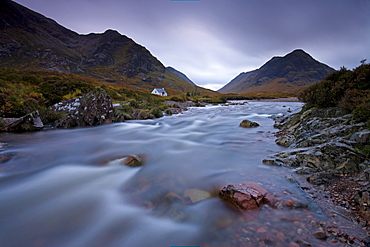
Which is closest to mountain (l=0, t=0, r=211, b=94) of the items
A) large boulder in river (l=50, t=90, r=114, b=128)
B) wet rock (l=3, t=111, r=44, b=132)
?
large boulder in river (l=50, t=90, r=114, b=128)

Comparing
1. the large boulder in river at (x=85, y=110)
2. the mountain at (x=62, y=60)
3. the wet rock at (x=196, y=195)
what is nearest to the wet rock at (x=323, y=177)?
the wet rock at (x=196, y=195)

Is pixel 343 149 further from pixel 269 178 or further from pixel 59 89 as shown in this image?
pixel 59 89

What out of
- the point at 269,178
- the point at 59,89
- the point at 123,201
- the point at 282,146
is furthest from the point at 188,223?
the point at 59,89

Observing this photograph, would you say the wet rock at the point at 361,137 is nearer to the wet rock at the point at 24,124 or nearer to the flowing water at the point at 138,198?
the flowing water at the point at 138,198

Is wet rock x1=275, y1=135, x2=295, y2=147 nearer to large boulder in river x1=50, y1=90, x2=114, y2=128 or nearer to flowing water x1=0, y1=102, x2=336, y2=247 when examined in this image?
flowing water x1=0, y1=102, x2=336, y2=247

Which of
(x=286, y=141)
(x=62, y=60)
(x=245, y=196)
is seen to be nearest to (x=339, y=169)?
(x=245, y=196)

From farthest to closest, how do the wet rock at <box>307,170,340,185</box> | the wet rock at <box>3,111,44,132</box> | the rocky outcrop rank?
1. the wet rock at <box>3,111,44,132</box>
2. the rocky outcrop
3. the wet rock at <box>307,170,340,185</box>

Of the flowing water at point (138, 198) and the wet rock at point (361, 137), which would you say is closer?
the flowing water at point (138, 198)

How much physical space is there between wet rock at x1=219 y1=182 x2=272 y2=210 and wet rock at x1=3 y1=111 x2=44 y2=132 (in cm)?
1136

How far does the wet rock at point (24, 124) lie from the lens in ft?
30.1

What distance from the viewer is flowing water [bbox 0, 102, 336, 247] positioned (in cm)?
293

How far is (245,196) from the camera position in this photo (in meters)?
3.60

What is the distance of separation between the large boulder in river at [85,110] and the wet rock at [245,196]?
11.5m

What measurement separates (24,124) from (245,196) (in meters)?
12.0
